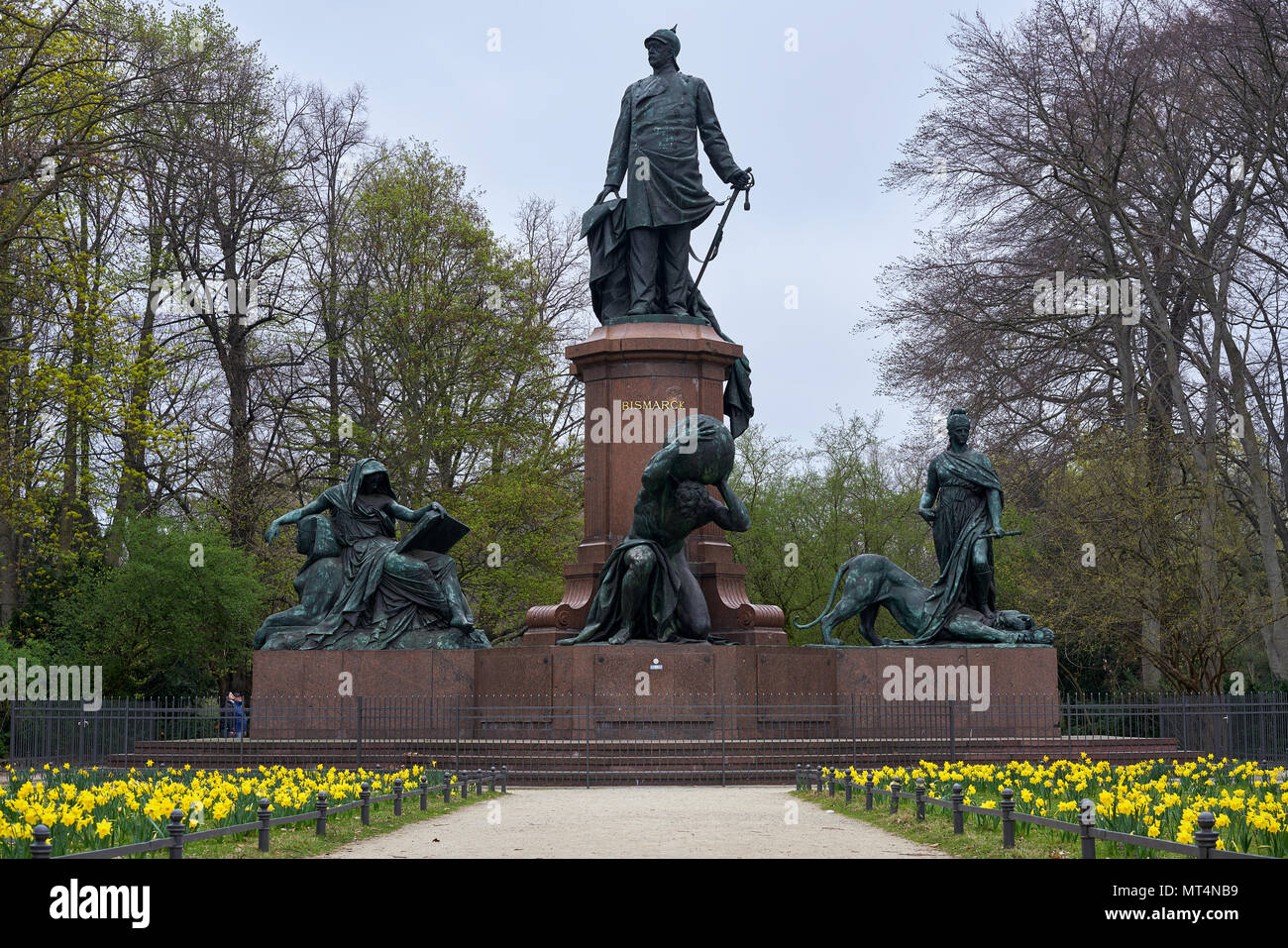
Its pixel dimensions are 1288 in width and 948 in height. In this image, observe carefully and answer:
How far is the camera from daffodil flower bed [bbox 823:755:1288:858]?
8.86 metres

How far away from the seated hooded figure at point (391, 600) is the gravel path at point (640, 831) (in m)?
5.18

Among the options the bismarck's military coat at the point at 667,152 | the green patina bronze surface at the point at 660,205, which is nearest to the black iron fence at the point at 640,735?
the green patina bronze surface at the point at 660,205

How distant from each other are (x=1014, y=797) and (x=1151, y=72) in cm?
2024

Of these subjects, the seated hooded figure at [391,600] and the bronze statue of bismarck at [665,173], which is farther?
the bronze statue of bismarck at [665,173]

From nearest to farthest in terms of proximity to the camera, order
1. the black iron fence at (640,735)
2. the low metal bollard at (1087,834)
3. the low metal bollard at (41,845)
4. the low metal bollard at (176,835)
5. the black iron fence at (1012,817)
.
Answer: the low metal bollard at (41,845), the black iron fence at (1012,817), the low metal bollard at (176,835), the low metal bollard at (1087,834), the black iron fence at (640,735)

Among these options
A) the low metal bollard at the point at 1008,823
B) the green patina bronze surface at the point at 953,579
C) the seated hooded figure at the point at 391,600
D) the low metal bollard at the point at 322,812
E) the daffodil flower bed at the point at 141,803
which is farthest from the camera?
the seated hooded figure at the point at 391,600

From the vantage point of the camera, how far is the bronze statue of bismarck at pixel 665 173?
21766mm

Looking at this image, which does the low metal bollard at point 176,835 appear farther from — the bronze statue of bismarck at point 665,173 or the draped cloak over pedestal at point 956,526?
the bronze statue of bismarck at point 665,173

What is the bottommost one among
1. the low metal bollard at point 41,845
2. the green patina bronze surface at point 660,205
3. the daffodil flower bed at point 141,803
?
the daffodil flower bed at point 141,803

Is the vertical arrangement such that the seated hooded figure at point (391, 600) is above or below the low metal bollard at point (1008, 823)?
above

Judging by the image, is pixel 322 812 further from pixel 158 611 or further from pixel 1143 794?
pixel 158 611
